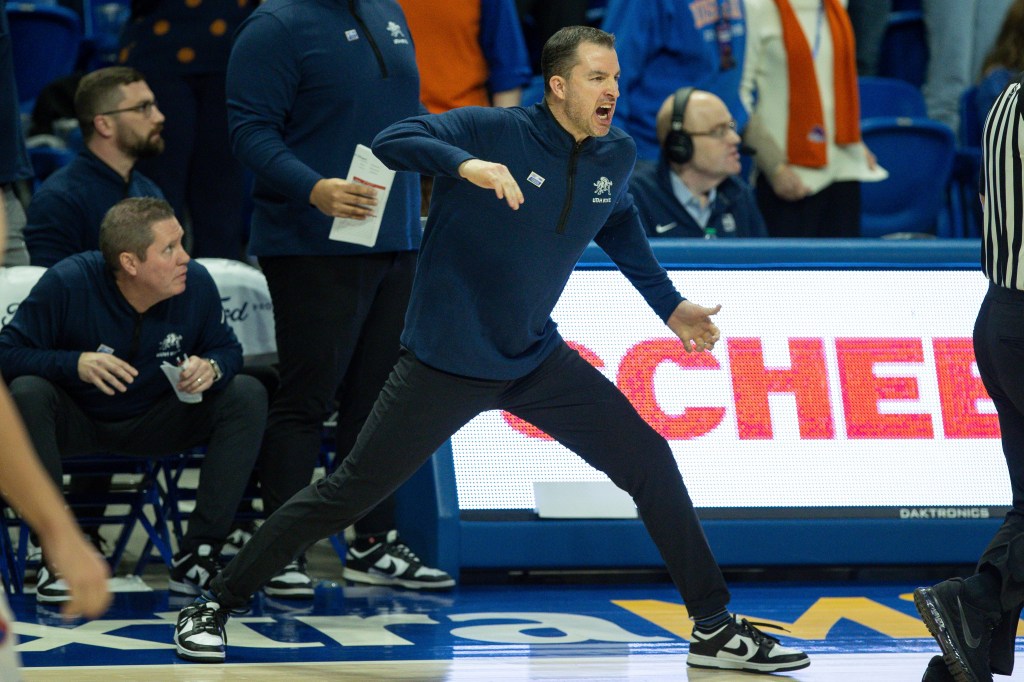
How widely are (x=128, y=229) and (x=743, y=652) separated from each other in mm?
2666

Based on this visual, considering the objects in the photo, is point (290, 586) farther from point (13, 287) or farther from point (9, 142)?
point (9, 142)

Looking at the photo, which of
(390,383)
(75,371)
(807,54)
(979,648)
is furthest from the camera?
(807,54)

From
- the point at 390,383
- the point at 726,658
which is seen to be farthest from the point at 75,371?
the point at 726,658

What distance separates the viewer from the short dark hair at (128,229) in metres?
5.35

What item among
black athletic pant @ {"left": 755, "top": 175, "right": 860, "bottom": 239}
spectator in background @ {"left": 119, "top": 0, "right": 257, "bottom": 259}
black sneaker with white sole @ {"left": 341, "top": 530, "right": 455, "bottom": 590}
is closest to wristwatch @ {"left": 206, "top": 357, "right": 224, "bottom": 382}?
black sneaker with white sole @ {"left": 341, "top": 530, "right": 455, "bottom": 590}

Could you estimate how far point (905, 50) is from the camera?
9.81 metres

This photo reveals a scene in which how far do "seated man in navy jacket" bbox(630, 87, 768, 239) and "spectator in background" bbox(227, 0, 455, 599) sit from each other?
1503 millimetres

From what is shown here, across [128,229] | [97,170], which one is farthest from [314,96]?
[97,170]

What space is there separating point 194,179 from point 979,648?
425 centimetres

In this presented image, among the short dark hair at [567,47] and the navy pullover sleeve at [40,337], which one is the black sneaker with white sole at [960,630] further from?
the navy pullover sleeve at [40,337]

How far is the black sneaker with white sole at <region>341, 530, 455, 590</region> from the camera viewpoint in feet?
18.3

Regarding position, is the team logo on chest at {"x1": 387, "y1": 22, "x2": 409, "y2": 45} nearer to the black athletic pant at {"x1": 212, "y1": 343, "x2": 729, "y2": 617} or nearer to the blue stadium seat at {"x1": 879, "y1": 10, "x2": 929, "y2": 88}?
the black athletic pant at {"x1": 212, "y1": 343, "x2": 729, "y2": 617}

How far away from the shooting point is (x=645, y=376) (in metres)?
5.73

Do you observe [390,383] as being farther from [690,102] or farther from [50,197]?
[690,102]
